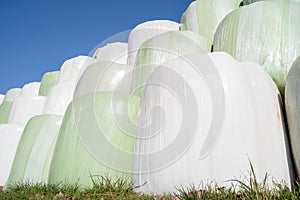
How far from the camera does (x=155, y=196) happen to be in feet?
6.51

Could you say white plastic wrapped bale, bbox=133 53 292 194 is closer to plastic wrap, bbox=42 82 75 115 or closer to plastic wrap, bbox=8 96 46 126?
plastic wrap, bbox=42 82 75 115

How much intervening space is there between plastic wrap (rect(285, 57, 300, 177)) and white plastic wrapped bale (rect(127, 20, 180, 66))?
7.56 feet

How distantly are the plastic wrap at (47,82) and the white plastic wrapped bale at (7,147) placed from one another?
5.04 ft

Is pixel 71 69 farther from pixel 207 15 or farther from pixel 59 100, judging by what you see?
pixel 207 15

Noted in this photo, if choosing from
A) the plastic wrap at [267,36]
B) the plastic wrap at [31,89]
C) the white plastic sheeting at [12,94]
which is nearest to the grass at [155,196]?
the plastic wrap at [267,36]

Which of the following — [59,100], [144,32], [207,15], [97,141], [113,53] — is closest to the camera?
[97,141]

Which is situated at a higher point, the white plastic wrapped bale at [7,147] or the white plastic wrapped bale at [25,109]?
the white plastic wrapped bale at [25,109]

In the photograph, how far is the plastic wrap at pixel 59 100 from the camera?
4340 millimetres

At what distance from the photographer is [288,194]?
1.46m

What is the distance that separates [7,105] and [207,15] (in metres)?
4.23

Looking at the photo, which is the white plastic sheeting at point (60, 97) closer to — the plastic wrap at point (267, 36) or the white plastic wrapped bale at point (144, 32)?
the white plastic wrapped bale at point (144, 32)

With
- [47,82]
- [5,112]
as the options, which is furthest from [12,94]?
[47,82]

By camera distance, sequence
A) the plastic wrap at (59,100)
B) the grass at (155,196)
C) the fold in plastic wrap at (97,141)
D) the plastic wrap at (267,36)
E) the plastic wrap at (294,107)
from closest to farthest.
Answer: the grass at (155,196), the plastic wrap at (294,107), the fold in plastic wrap at (97,141), the plastic wrap at (267,36), the plastic wrap at (59,100)

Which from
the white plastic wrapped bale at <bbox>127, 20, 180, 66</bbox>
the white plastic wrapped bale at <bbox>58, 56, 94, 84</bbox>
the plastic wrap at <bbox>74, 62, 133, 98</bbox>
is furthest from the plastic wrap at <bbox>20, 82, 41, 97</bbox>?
the plastic wrap at <bbox>74, 62, 133, 98</bbox>
